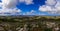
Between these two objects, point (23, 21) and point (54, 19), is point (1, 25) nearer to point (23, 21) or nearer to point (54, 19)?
point (23, 21)

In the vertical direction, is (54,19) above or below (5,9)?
below

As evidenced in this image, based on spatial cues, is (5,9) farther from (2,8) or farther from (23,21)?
(23,21)

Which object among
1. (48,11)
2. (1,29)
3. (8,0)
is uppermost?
(8,0)

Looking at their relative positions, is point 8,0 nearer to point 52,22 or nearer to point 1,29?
point 1,29

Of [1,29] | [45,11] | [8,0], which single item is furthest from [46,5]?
[1,29]

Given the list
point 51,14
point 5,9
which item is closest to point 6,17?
point 5,9

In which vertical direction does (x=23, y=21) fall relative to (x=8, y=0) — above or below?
below
